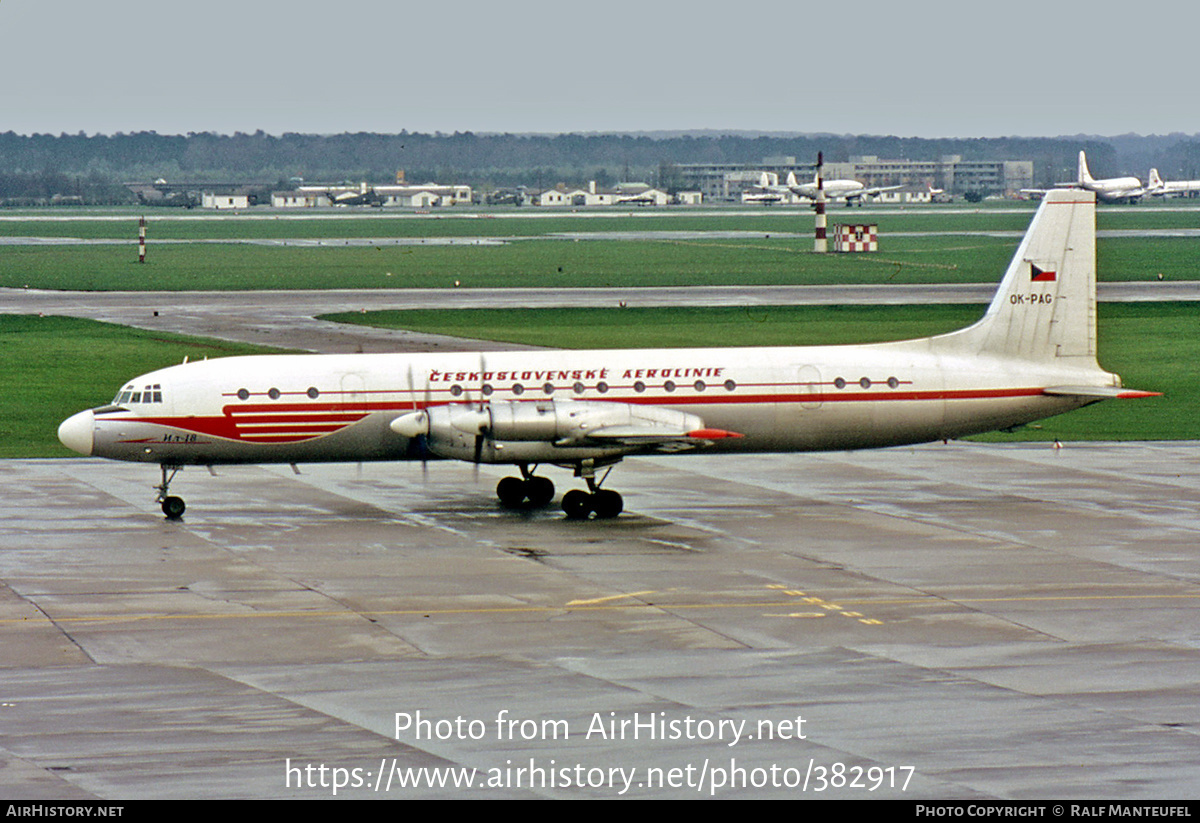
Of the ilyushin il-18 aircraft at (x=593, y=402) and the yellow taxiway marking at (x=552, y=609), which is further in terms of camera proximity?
the ilyushin il-18 aircraft at (x=593, y=402)

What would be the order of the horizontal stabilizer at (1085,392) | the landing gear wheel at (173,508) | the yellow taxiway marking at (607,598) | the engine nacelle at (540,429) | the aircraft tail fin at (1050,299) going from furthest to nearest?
the aircraft tail fin at (1050,299)
the horizontal stabilizer at (1085,392)
the landing gear wheel at (173,508)
the engine nacelle at (540,429)
the yellow taxiway marking at (607,598)

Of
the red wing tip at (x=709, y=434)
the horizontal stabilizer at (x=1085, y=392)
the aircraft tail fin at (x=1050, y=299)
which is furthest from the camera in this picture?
the aircraft tail fin at (x=1050, y=299)

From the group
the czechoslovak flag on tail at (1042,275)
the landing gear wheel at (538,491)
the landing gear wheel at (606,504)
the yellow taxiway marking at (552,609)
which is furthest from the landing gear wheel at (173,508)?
the czechoslovak flag on tail at (1042,275)

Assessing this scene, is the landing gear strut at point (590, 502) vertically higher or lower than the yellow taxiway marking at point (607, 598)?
higher

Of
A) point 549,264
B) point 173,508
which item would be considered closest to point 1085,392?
point 173,508

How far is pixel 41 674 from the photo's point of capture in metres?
22.5

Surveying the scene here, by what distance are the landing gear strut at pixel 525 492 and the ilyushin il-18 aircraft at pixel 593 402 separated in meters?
0.03

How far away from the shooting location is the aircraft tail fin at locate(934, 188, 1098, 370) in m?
38.6

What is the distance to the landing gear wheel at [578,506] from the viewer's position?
3528 cm

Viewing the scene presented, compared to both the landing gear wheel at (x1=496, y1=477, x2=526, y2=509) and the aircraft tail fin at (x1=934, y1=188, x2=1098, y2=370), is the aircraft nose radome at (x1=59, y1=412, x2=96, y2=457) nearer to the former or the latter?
the landing gear wheel at (x1=496, y1=477, x2=526, y2=509)

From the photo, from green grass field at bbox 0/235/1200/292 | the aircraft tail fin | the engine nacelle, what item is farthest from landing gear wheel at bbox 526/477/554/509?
green grass field at bbox 0/235/1200/292

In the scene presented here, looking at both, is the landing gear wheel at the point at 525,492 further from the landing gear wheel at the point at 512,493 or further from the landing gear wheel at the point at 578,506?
the landing gear wheel at the point at 578,506

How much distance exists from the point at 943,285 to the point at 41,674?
83273 millimetres

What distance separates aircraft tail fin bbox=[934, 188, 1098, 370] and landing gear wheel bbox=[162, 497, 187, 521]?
1736 centimetres
